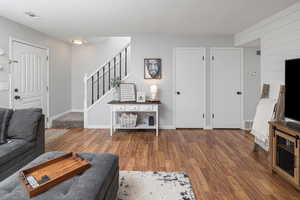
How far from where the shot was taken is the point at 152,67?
5.28 meters

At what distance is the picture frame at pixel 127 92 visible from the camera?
5105 mm

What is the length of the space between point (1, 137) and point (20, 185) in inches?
55.0

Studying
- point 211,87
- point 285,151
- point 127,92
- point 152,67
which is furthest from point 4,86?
point 285,151

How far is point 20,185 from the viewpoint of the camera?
58.5 inches

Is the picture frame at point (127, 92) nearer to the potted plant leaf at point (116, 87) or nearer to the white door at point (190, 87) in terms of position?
the potted plant leaf at point (116, 87)

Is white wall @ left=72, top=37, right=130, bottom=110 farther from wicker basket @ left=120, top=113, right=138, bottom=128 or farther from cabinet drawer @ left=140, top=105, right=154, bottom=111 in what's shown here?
cabinet drawer @ left=140, top=105, right=154, bottom=111

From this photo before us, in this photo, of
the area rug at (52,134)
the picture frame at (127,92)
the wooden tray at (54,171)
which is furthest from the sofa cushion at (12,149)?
the picture frame at (127,92)

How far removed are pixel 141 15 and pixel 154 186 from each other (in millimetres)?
2880

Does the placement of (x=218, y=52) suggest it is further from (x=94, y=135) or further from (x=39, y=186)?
(x=39, y=186)

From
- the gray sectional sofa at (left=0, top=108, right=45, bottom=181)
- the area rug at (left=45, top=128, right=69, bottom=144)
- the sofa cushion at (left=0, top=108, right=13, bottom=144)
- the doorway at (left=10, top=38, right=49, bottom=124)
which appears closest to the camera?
the gray sectional sofa at (left=0, top=108, right=45, bottom=181)

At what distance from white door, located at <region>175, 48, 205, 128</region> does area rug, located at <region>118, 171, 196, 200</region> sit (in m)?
2.77

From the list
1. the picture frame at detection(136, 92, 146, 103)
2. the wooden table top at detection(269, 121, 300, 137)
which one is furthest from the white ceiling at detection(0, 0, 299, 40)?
the wooden table top at detection(269, 121, 300, 137)

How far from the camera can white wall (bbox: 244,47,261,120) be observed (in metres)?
5.29

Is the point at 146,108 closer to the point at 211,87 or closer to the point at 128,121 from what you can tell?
the point at 128,121
